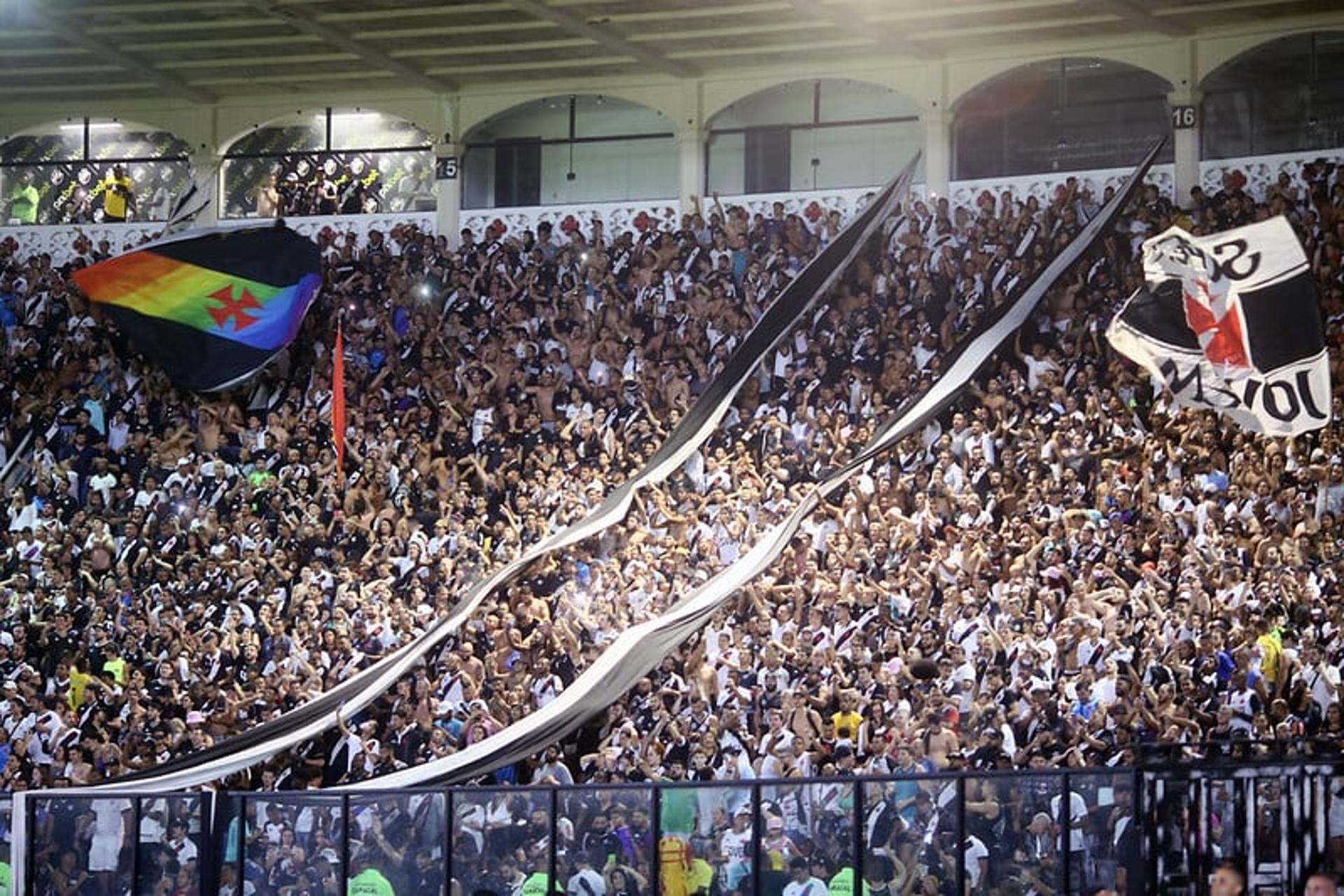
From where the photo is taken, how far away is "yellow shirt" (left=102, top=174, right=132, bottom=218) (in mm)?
39281

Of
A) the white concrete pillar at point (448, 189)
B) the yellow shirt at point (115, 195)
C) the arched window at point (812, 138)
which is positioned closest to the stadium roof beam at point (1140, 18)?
the arched window at point (812, 138)

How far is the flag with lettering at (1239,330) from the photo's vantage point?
2411 cm

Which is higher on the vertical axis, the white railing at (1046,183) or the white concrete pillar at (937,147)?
the white concrete pillar at (937,147)

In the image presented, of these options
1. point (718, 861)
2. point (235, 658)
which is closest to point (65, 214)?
point (235, 658)

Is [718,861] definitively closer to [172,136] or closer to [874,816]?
[874,816]

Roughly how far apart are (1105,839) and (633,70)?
68.0ft

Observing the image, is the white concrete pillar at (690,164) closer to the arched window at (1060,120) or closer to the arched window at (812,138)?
the arched window at (812,138)

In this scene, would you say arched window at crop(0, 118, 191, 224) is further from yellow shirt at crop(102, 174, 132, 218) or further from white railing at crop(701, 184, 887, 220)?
white railing at crop(701, 184, 887, 220)

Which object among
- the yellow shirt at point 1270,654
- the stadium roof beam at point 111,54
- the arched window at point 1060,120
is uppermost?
the stadium roof beam at point 111,54

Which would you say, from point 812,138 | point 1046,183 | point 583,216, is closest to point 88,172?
point 583,216

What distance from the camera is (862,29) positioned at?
34031mm

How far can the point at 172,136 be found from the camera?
39.8 m

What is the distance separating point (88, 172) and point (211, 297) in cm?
537

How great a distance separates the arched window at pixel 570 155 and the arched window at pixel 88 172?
507cm
